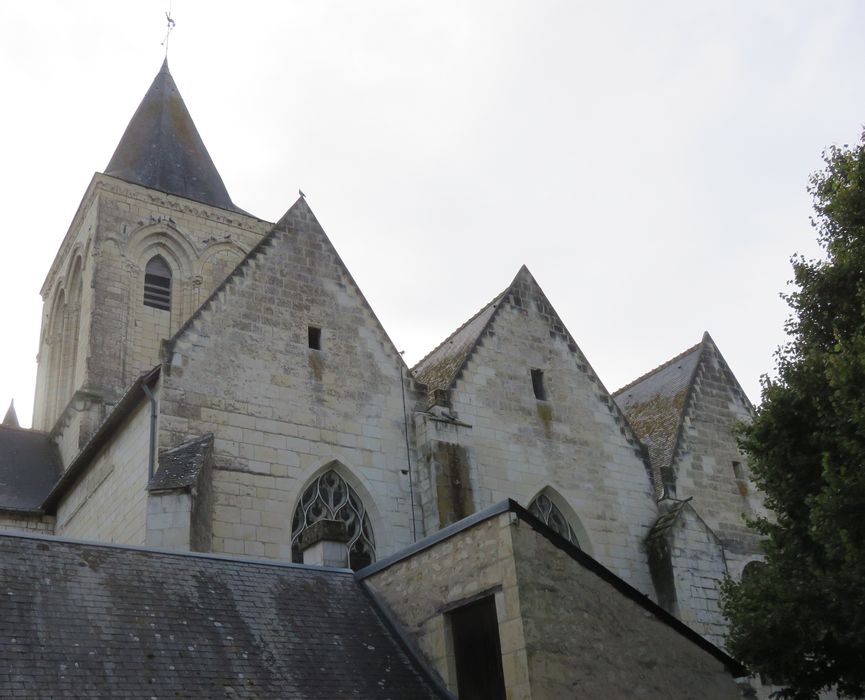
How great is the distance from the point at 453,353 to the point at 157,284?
41.9 feet

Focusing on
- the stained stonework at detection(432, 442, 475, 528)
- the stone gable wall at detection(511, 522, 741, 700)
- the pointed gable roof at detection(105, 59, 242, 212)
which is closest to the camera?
the stone gable wall at detection(511, 522, 741, 700)

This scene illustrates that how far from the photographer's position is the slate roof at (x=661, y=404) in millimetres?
18406

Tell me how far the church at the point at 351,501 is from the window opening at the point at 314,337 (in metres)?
0.05

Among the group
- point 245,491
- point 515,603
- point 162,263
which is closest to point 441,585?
→ point 515,603

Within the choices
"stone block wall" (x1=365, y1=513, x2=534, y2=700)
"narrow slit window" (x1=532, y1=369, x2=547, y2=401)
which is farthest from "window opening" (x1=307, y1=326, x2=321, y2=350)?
"stone block wall" (x1=365, y1=513, x2=534, y2=700)

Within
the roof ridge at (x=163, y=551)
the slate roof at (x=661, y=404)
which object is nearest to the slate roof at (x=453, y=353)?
the slate roof at (x=661, y=404)

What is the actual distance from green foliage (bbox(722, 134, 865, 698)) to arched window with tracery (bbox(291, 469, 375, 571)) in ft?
16.3

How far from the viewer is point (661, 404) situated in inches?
779

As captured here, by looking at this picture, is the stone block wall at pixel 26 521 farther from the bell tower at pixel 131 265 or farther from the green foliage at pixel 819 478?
the green foliage at pixel 819 478

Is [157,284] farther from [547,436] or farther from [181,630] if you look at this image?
[181,630]

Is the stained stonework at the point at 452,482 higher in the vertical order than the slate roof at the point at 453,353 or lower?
lower

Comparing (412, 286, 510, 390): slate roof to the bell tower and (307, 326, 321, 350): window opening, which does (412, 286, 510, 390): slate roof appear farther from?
the bell tower

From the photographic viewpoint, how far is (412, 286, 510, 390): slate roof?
1653 centimetres

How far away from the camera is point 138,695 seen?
7664 mm
